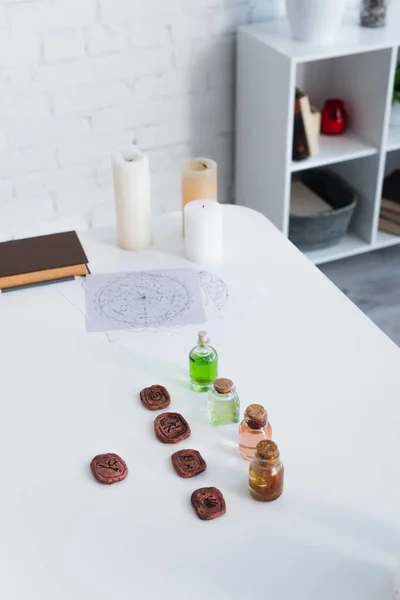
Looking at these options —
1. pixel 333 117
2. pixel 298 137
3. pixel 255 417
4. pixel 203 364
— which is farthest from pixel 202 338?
pixel 333 117

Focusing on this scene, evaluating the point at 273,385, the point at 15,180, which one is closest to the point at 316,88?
the point at 15,180

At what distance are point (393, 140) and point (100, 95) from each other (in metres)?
0.99

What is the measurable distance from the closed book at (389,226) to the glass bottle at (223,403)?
6.04 ft

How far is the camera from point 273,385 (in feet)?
4.62

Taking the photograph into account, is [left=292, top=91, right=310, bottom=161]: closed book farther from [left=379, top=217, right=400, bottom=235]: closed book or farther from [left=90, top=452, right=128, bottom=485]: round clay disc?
[left=90, top=452, right=128, bottom=485]: round clay disc

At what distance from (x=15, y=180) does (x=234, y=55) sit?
2.76 feet

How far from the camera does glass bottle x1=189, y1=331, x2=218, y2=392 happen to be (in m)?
1.39

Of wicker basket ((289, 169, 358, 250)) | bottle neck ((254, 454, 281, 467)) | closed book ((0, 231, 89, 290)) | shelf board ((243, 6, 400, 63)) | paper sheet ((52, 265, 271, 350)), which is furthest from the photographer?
wicker basket ((289, 169, 358, 250))

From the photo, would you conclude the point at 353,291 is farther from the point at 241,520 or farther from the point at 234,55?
the point at 241,520

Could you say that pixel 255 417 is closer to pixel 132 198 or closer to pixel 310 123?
pixel 132 198

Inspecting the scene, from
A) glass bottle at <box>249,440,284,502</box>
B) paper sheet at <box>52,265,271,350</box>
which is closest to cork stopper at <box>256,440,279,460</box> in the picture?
glass bottle at <box>249,440,284,502</box>

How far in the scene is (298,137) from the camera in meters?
2.67

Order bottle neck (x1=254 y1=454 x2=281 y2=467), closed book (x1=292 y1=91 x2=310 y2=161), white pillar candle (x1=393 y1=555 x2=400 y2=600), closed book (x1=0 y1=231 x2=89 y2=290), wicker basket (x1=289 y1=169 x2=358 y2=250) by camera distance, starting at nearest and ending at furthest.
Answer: white pillar candle (x1=393 y1=555 x2=400 y2=600) → bottle neck (x1=254 y1=454 x2=281 y2=467) → closed book (x1=0 y1=231 x2=89 y2=290) → closed book (x1=292 y1=91 x2=310 y2=161) → wicker basket (x1=289 y1=169 x2=358 y2=250)

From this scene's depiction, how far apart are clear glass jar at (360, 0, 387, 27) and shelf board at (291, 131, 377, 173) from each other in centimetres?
38
